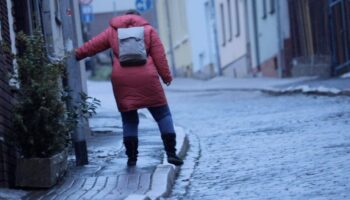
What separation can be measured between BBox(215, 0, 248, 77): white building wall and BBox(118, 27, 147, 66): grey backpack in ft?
73.9

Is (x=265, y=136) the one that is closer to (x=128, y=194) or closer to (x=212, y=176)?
(x=212, y=176)

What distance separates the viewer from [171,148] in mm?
9289

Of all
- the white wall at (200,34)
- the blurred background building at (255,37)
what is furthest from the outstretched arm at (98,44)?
the white wall at (200,34)

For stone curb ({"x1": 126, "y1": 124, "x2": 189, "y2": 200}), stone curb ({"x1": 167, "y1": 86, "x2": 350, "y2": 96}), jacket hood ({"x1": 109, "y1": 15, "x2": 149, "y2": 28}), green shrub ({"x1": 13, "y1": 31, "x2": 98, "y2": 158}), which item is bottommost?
stone curb ({"x1": 167, "y1": 86, "x2": 350, "y2": 96})

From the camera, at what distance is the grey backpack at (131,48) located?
28.8 ft

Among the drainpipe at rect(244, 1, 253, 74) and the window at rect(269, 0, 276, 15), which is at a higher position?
the window at rect(269, 0, 276, 15)

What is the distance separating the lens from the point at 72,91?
9062 millimetres

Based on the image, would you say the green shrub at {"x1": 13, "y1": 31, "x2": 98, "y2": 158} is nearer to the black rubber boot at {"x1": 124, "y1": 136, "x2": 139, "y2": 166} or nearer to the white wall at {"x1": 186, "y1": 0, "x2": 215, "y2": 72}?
the black rubber boot at {"x1": 124, "y1": 136, "x2": 139, "y2": 166}

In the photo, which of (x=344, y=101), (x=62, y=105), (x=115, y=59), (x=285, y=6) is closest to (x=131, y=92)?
(x=115, y=59)

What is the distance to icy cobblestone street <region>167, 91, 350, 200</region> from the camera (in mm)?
7801

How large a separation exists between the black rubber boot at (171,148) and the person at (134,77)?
18cm

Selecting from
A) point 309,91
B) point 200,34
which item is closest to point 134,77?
point 309,91

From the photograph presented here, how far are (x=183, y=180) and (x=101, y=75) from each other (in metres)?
40.9

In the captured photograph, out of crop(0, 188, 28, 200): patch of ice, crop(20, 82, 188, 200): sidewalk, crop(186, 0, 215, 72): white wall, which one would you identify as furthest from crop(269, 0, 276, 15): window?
crop(0, 188, 28, 200): patch of ice
